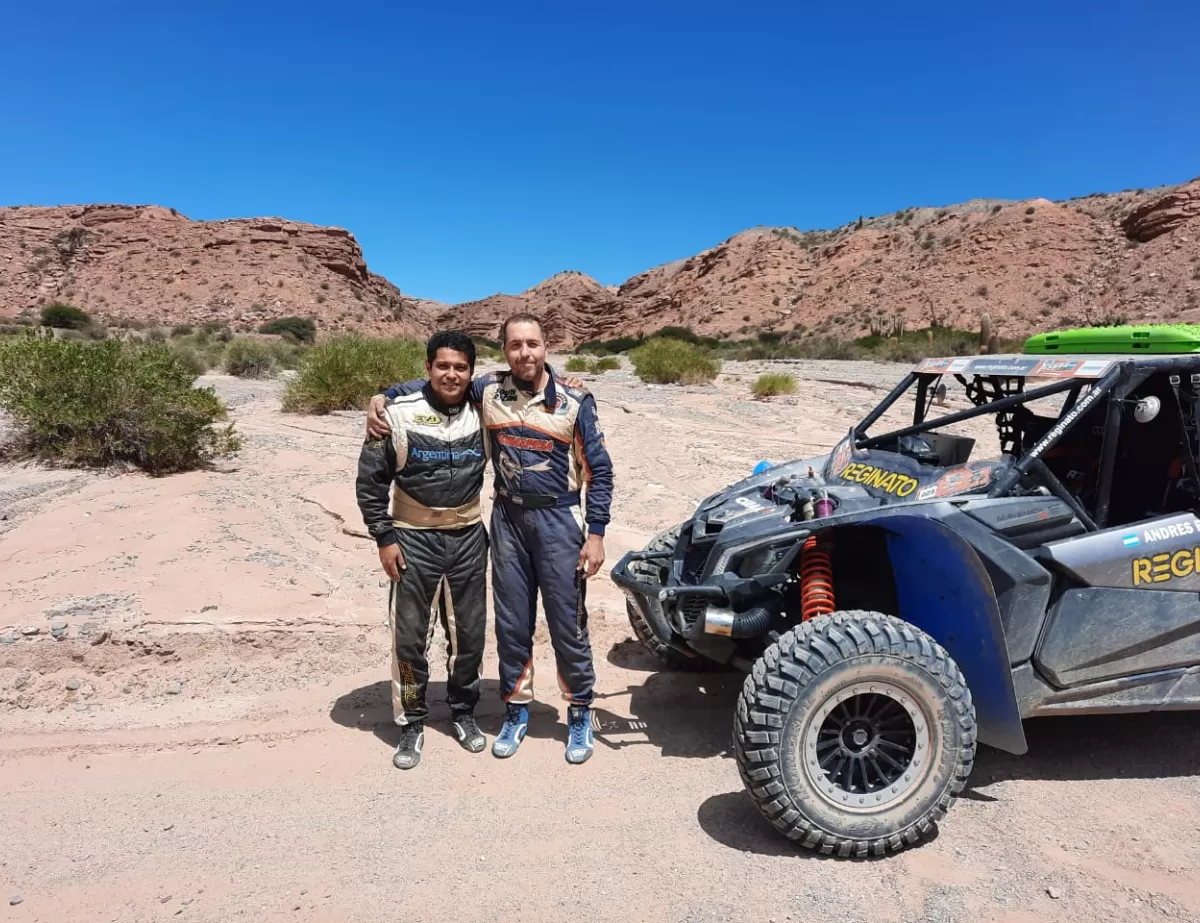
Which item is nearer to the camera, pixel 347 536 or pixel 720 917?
pixel 720 917

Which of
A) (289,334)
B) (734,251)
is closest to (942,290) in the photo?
(734,251)

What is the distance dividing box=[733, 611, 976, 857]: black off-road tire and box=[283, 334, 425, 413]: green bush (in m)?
10.6

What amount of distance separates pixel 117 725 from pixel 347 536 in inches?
98.8

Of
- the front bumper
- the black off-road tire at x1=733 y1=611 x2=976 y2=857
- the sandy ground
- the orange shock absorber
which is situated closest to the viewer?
the sandy ground

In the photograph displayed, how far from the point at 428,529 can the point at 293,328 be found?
4245 centimetres

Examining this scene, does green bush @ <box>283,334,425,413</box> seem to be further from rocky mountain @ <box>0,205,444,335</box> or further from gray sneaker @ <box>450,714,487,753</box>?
rocky mountain @ <box>0,205,444,335</box>

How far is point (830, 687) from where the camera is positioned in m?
2.66

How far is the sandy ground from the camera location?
97.9 inches

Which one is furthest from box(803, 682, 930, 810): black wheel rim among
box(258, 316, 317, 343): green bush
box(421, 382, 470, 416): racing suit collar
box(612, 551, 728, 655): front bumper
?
box(258, 316, 317, 343): green bush

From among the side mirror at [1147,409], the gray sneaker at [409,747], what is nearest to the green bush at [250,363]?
the gray sneaker at [409,747]

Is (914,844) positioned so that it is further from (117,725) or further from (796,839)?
(117,725)

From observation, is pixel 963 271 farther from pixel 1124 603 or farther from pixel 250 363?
pixel 1124 603

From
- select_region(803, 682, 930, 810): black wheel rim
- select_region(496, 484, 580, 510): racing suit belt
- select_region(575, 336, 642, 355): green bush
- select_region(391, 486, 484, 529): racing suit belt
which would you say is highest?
select_region(575, 336, 642, 355): green bush

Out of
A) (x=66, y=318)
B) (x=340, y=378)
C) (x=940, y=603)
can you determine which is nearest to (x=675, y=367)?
(x=340, y=378)
